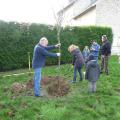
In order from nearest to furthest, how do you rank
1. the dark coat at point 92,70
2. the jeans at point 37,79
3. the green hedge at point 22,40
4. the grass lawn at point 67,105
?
1. the grass lawn at point 67,105
2. the jeans at point 37,79
3. the dark coat at point 92,70
4. the green hedge at point 22,40

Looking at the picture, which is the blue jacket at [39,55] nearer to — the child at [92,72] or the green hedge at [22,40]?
the child at [92,72]

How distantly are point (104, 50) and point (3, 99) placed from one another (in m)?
7.37

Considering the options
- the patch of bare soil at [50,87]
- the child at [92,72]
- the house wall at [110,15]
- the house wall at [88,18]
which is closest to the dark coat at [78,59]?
the patch of bare soil at [50,87]

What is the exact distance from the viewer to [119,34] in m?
35.4

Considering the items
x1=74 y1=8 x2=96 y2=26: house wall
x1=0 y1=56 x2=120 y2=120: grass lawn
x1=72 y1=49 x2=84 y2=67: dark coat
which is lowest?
x1=0 y1=56 x2=120 y2=120: grass lawn

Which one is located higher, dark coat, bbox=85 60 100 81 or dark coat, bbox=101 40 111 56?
dark coat, bbox=101 40 111 56

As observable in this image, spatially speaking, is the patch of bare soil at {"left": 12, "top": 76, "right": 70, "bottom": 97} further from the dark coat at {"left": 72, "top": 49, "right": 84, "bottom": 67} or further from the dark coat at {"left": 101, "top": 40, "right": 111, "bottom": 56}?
the dark coat at {"left": 101, "top": 40, "right": 111, "bottom": 56}

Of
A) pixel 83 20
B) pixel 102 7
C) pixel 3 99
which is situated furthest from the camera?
pixel 83 20

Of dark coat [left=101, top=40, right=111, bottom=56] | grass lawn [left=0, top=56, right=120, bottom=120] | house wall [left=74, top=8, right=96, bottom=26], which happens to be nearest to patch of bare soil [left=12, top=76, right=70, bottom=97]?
grass lawn [left=0, top=56, right=120, bottom=120]

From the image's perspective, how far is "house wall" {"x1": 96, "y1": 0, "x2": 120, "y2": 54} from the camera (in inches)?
1364

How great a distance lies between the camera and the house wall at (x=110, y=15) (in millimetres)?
34656

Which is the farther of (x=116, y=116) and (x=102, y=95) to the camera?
(x=102, y=95)

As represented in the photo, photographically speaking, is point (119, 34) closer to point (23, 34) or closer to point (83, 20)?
point (83, 20)

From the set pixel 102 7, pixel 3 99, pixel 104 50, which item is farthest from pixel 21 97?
pixel 102 7
